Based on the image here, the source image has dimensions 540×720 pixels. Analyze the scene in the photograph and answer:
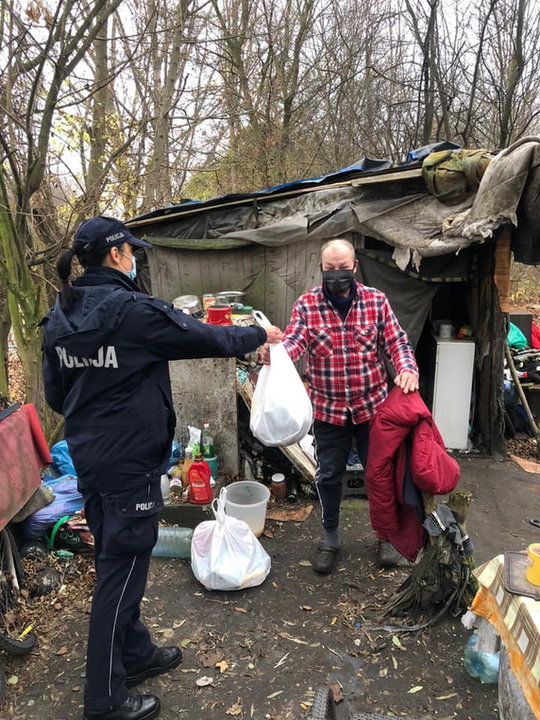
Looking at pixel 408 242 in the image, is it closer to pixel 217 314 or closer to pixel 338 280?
pixel 217 314

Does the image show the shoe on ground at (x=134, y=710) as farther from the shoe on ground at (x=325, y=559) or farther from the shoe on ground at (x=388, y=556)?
the shoe on ground at (x=388, y=556)

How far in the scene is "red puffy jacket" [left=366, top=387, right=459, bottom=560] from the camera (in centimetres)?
271

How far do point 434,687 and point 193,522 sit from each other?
221 centimetres

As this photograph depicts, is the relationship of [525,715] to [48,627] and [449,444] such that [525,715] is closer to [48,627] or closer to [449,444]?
[48,627]

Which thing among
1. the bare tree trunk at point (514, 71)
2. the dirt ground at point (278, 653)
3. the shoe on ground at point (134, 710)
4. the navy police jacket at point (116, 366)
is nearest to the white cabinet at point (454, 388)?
the dirt ground at point (278, 653)

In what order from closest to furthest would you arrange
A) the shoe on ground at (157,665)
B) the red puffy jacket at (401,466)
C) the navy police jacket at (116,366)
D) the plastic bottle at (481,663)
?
the navy police jacket at (116,366)
the plastic bottle at (481,663)
the shoe on ground at (157,665)
the red puffy jacket at (401,466)

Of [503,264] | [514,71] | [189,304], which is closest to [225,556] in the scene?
[189,304]

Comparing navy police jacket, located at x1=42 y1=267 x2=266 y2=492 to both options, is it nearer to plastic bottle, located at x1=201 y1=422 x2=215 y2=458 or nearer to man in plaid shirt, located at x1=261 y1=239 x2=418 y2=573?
man in plaid shirt, located at x1=261 y1=239 x2=418 y2=573

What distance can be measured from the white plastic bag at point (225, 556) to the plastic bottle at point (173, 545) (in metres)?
0.35

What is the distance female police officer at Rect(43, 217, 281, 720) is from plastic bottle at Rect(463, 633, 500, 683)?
164 cm

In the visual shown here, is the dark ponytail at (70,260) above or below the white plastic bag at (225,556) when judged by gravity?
above

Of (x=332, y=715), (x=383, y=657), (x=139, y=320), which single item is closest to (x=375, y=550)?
(x=383, y=657)

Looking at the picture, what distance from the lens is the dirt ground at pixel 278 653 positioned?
7.82ft

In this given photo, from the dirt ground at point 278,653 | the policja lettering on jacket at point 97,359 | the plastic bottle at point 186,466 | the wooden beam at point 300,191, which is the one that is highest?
the wooden beam at point 300,191
